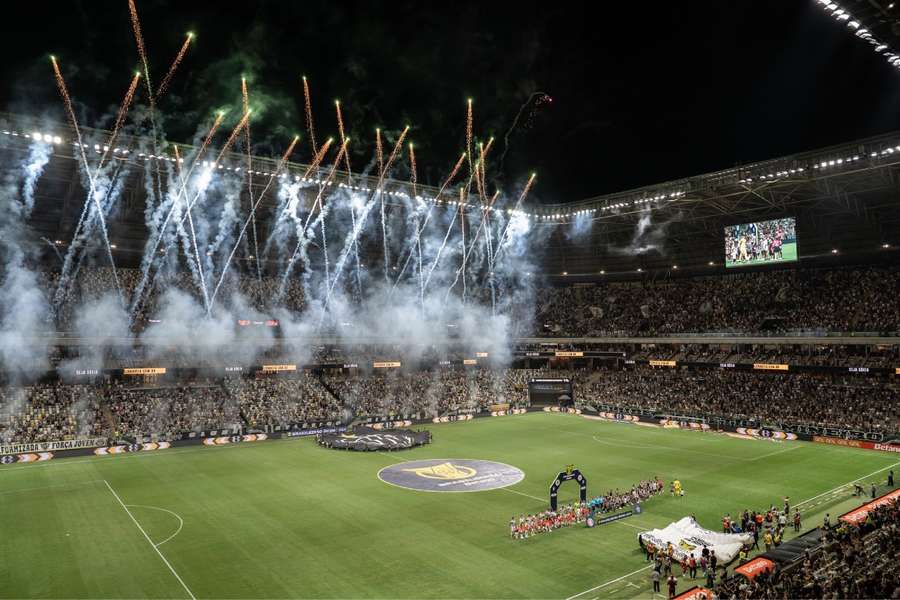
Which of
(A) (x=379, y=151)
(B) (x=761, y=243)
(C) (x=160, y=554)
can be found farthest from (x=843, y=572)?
(B) (x=761, y=243)

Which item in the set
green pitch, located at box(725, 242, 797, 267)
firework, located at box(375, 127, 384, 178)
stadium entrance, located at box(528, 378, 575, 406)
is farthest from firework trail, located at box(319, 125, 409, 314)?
green pitch, located at box(725, 242, 797, 267)

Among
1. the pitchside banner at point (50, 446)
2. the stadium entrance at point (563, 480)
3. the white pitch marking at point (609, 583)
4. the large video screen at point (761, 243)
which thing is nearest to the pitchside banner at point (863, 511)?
the white pitch marking at point (609, 583)

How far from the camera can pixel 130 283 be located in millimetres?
62938

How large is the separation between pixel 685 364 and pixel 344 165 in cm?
4459

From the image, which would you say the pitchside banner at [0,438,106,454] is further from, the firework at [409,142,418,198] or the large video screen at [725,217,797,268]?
the large video screen at [725,217,797,268]

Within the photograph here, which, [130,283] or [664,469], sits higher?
[130,283]

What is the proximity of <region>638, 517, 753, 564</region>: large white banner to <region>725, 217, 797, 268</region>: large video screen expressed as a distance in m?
44.7

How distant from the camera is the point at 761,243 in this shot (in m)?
64.6

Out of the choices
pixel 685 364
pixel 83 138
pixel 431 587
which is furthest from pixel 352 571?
pixel 685 364

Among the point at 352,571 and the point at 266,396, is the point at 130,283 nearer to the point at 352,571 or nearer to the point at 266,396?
the point at 266,396

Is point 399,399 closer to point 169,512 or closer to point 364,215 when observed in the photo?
point 364,215

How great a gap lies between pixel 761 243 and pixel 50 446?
67.5 metres

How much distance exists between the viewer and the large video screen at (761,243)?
61.7 meters

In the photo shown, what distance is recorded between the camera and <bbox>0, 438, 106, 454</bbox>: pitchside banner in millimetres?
43125
